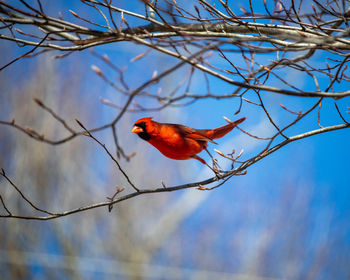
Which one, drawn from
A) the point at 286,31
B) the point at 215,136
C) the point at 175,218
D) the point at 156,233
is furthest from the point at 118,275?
the point at 286,31

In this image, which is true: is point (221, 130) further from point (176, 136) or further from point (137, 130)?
point (137, 130)

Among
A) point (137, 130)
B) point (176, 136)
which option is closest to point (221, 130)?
point (176, 136)

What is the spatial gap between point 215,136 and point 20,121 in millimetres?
8826

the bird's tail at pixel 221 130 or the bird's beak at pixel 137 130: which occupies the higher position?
the bird's tail at pixel 221 130

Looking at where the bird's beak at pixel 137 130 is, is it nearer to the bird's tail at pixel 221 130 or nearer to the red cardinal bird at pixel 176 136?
the red cardinal bird at pixel 176 136

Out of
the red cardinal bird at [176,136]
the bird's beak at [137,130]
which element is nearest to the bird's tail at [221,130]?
the red cardinal bird at [176,136]

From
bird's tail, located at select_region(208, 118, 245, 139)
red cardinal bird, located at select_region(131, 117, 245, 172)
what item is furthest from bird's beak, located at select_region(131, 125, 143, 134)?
bird's tail, located at select_region(208, 118, 245, 139)

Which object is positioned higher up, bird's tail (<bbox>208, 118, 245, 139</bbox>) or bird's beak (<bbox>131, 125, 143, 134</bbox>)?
bird's tail (<bbox>208, 118, 245, 139</bbox>)

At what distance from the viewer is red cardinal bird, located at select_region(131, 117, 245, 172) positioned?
255 centimetres

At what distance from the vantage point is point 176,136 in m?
2.54

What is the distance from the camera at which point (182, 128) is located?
257 centimetres

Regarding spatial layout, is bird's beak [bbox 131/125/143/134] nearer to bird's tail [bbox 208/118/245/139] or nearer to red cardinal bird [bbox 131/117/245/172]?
red cardinal bird [bbox 131/117/245/172]

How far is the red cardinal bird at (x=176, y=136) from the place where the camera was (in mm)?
2551

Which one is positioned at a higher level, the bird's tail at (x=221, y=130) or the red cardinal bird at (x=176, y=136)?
the bird's tail at (x=221, y=130)
